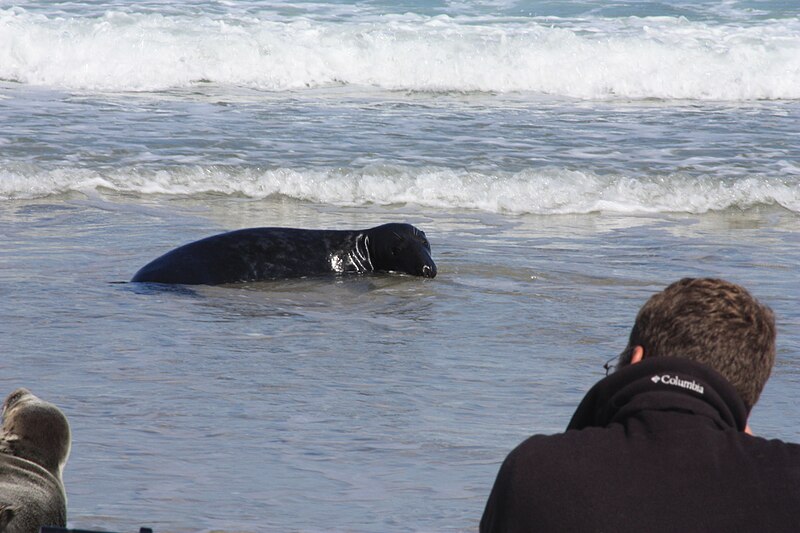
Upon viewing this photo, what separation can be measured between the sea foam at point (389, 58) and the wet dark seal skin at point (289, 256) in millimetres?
9928

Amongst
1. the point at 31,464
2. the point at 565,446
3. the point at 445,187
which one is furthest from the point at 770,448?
the point at 445,187

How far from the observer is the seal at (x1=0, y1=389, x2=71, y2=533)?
2.93 m

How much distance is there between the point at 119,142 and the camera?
1308 cm

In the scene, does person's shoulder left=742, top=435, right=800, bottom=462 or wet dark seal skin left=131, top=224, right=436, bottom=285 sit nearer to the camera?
person's shoulder left=742, top=435, right=800, bottom=462

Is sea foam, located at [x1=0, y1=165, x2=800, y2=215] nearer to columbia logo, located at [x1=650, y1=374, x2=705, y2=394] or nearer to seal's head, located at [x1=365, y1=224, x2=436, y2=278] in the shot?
seal's head, located at [x1=365, y1=224, x2=436, y2=278]

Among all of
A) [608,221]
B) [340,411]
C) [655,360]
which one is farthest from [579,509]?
[608,221]

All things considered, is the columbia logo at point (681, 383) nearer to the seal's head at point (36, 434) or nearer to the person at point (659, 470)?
the person at point (659, 470)

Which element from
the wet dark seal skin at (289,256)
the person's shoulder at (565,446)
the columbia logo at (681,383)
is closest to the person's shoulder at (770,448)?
the columbia logo at (681,383)

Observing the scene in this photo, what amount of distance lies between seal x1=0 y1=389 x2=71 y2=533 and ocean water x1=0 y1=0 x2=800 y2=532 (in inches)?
24.5

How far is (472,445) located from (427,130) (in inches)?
395

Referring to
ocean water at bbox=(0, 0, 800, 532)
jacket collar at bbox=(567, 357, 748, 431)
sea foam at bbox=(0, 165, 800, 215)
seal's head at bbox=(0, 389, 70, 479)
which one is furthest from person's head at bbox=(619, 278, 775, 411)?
sea foam at bbox=(0, 165, 800, 215)

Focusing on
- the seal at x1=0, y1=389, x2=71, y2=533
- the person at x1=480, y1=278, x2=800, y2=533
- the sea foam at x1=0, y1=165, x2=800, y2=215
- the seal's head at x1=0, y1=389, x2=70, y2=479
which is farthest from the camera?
the sea foam at x1=0, y1=165, x2=800, y2=215

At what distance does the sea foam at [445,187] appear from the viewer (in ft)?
36.7

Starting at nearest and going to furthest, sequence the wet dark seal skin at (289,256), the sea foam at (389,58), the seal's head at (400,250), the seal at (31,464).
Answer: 1. the seal at (31,464)
2. the wet dark seal skin at (289,256)
3. the seal's head at (400,250)
4. the sea foam at (389,58)
